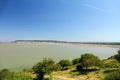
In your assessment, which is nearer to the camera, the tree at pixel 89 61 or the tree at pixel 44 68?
the tree at pixel 44 68

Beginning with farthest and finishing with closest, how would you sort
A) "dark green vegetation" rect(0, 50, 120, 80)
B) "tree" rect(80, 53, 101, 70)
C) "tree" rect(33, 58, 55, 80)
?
1. "tree" rect(80, 53, 101, 70)
2. "tree" rect(33, 58, 55, 80)
3. "dark green vegetation" rect(0, 50, 120, 80)

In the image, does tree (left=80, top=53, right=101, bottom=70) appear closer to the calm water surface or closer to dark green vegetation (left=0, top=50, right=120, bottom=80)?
dark green vegetation (left=0, top=50, right=120, bottom=80)

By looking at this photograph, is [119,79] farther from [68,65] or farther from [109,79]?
[68,65]

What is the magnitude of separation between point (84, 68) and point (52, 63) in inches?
352

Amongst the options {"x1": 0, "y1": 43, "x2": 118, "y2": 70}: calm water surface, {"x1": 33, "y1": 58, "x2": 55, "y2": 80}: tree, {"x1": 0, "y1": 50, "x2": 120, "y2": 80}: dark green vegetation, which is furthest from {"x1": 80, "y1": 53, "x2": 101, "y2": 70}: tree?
{"x1": 0, "y1": 43, "x2": 118, "y2": 70}: calm water surface

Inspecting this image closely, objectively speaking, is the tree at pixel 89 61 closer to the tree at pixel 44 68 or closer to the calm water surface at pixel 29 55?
the tree at pixel 44 68

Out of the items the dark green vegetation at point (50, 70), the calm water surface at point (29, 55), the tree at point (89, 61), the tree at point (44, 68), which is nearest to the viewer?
the dark green vegetation at point (50, 70)

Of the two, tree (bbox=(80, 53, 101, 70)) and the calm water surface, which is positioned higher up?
tree (bbox=(80, 53, 101, 70))

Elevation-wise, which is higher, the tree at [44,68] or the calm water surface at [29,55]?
the tree at [44,68]


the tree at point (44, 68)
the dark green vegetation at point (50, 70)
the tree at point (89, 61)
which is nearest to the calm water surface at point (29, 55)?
the dark green vegetation at point (50, 70)

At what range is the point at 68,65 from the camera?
37.1 m

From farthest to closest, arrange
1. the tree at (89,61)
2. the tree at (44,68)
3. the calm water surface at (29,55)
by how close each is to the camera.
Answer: the calm water surface at (29,55)
the tree at (89,61)
the tree at (44,68)

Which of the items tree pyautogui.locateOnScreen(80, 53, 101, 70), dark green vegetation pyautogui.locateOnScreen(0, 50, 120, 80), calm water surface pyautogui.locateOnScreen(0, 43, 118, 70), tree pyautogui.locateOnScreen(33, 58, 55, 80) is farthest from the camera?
calm water surface pyautogui.locateOnScreen(0, 43, 118, 70)

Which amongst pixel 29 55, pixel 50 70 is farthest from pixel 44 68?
pixel 29 55
